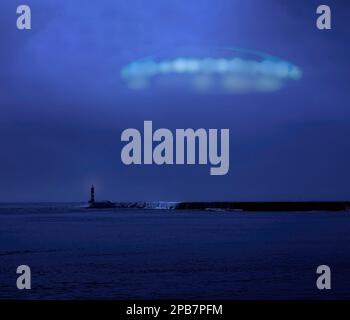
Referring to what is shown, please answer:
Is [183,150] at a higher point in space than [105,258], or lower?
higher

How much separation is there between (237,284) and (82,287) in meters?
2.24

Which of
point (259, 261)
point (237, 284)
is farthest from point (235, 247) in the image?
point (237, 284)

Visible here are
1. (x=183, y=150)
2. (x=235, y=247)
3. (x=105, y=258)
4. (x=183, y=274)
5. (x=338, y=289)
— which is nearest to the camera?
(x=183, y=150)

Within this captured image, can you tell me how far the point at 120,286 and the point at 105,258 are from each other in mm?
5232

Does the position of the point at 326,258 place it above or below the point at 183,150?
below

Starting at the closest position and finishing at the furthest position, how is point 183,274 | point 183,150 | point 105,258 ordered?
point 183,150, point 183,274, point 105,258

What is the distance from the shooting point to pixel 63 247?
1711 cm

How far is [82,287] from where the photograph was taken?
9.05 m

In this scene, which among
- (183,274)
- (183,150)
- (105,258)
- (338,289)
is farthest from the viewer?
(105,258)
